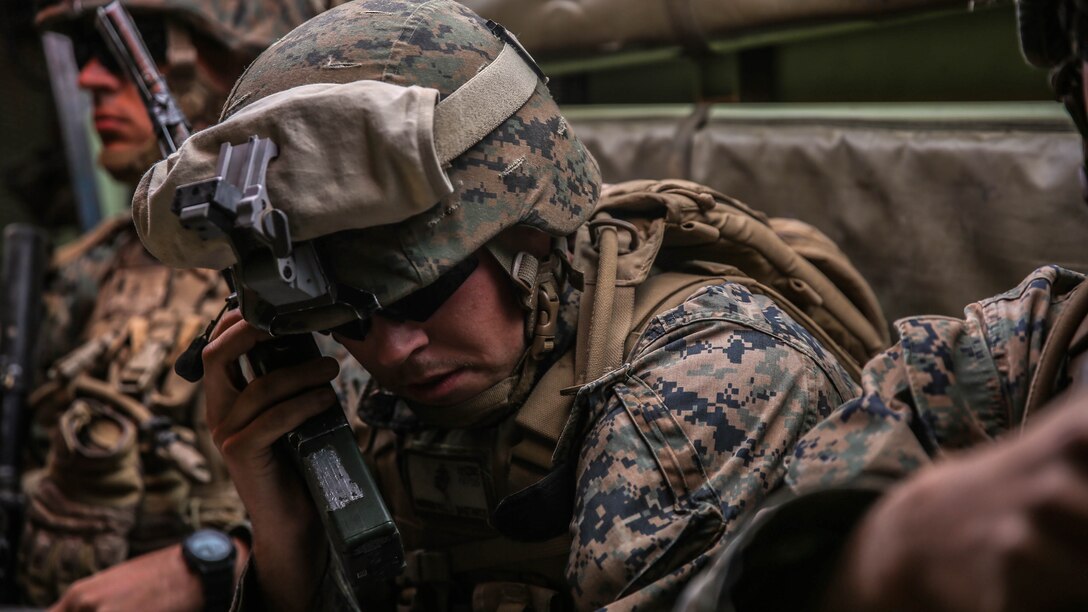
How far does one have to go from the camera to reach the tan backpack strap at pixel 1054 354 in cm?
99

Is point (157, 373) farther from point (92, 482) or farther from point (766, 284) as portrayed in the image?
point (766, 284)

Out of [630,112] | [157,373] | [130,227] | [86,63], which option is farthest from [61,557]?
[630,112]

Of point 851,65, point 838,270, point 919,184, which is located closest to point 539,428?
point 838,270

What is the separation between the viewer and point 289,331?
142 centimetres

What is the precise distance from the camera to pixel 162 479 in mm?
2986

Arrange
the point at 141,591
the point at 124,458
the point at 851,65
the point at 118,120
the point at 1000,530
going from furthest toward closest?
the point at 118,120 < the point at 124,458 < the point at 851,65 < the point at 141,591 < the point at 1000,530

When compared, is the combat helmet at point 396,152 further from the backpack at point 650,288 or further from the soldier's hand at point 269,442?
the soldier's hand at point 269,442

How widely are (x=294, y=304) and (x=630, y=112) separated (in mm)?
1758

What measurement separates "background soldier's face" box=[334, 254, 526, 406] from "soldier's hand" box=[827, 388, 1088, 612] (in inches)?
34.1

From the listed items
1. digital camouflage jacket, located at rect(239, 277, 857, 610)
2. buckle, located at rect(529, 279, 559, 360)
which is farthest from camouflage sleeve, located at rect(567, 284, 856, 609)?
buckle, located at rect(529, 279, 559, 360)

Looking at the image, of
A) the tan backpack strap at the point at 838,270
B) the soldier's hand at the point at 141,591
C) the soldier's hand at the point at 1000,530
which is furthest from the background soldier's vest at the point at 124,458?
the soldier's hand at the point at 1000,530

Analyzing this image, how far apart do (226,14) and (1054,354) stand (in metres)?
2.78

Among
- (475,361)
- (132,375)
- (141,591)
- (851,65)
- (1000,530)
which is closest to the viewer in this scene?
(1000,530)

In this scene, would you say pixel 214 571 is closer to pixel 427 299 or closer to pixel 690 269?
pixel 427 299
